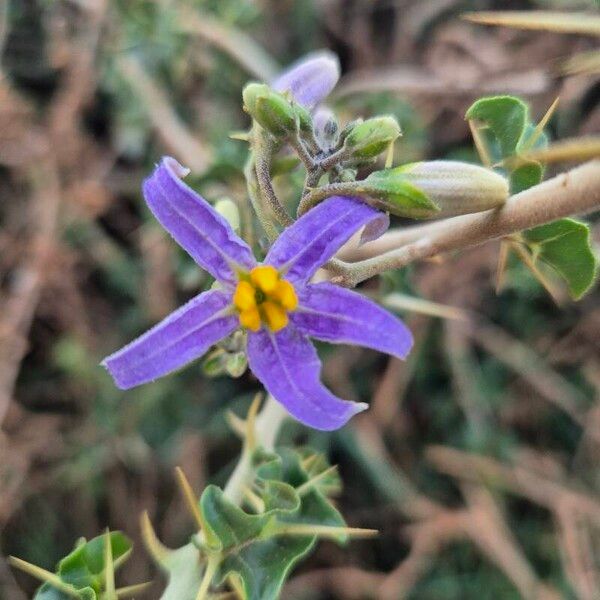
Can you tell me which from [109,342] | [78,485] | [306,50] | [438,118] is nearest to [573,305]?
[438,118]

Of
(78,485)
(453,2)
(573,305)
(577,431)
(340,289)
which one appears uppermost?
(340,289)

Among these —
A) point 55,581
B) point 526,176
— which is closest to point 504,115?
point 526,176

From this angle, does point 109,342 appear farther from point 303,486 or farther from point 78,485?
point 303,486

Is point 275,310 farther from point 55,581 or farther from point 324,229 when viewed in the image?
point 55,581

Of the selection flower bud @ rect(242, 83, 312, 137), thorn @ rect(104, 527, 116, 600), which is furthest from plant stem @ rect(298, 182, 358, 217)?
thorn @ rect(104, 527, 116, 600)

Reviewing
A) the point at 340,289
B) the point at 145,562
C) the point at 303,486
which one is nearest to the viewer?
the point at 340,289

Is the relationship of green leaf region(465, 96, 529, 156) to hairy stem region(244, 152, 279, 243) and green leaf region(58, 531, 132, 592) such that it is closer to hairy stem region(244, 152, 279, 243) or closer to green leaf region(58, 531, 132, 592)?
hairy stem region(244, 152, 279, 243)
